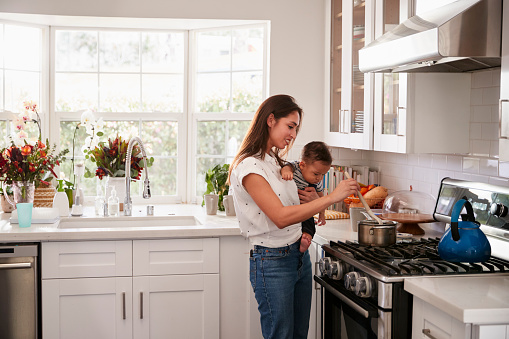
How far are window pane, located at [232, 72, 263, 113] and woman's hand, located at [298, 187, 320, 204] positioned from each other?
5.35 feet

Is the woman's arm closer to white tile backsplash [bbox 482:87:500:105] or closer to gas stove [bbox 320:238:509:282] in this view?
gas stove [bbox 320:238:509:282]

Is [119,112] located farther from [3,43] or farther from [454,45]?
[454,45]

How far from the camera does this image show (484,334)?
6.21 feet

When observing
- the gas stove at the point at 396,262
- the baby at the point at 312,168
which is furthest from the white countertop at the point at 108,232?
the gas stove at the point at 396,262

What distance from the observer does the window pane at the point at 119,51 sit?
4434 mm

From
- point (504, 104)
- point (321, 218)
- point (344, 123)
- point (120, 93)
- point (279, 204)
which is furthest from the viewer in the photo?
point (120, 93)

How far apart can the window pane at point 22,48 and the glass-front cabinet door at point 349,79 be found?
6.64 feet

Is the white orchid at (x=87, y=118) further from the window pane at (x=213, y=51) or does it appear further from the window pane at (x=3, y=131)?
the window pane at (x=213, y=51)

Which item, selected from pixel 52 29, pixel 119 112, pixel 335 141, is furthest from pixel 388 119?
pixel 52 29

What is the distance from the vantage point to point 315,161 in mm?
2869

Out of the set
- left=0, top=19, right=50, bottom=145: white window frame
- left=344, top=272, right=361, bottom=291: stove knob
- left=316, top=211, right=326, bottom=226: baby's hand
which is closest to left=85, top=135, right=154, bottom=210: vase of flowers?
left=0, top=19, right=50, bottom=145: white window frame

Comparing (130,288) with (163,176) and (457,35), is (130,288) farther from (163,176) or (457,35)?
(457,35)

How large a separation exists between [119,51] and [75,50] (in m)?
0.30

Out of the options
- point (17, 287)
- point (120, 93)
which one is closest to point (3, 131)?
point (120, 93)
